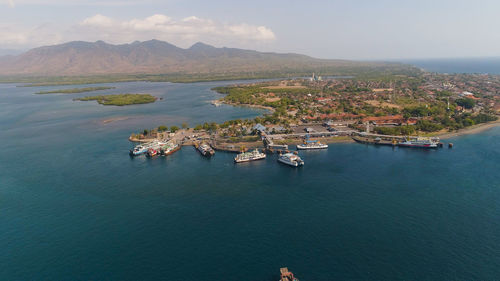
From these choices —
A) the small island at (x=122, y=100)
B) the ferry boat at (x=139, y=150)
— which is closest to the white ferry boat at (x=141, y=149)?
the ferry boat at (x=139, y=150)

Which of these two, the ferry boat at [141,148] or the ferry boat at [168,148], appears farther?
the ferry boat at [168,148]

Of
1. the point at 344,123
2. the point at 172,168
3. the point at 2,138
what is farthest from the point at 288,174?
the point at 2,138

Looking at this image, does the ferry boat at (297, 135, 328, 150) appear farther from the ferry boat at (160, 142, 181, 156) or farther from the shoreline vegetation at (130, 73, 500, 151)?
the ferry boat at (160, 142, 181, 156)

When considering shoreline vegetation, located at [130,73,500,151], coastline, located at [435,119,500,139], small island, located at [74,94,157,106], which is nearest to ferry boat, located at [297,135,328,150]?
shoreline vegetation, located at [130,73,500,151]

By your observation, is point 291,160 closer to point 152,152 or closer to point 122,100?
point 152,152

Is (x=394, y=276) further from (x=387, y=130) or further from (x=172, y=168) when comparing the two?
(x=387, y=130)

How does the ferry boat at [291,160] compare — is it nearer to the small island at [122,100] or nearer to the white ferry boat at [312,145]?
the white ferry boat at [312,145]
